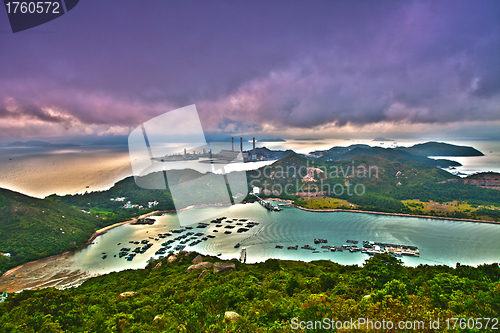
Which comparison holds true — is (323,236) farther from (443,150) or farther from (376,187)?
(443,150)

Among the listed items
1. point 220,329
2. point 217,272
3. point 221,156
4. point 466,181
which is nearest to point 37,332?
point 220,329

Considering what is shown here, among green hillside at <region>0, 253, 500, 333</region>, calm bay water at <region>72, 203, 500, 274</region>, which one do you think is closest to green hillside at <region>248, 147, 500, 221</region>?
calm bay water at <region>72, 203, 500, 274</region>

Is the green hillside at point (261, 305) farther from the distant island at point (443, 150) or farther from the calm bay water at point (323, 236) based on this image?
the distant island at point (443, 150)

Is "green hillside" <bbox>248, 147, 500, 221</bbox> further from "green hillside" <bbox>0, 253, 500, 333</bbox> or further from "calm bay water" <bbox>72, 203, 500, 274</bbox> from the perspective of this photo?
"green hillside" <bbox>0, 253, 500, 333</bbox>

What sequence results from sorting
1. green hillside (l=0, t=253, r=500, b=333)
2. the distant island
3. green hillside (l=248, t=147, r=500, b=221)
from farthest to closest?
the distant island
green hillside (l=248, t=147, r=500, b=221)
green hillside (l=0, t=253, r=500, b=333)

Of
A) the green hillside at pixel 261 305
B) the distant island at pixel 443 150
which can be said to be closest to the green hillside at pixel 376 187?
the green hillside at pixel 261 305

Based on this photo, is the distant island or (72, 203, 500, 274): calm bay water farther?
the distant island

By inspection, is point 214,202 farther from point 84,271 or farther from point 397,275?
point 397,275

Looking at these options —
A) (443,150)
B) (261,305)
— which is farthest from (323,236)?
(443,150)
